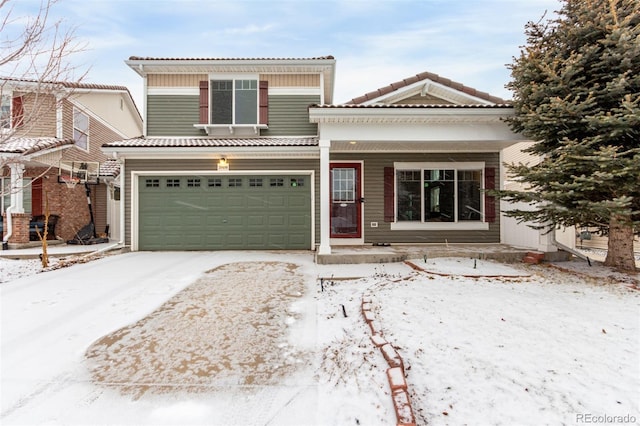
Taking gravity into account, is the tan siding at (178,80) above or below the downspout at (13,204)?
above

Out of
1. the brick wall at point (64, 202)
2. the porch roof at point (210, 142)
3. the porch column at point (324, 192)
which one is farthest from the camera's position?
the brick wall at point (64, 202)

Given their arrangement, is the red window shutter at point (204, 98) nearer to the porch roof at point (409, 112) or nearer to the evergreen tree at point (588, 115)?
the porch roof at point (409, 112)

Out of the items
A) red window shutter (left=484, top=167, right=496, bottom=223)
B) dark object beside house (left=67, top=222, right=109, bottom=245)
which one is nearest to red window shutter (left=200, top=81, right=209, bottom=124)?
dark object beside house (left=67, top=222, right=109, bottom=245)

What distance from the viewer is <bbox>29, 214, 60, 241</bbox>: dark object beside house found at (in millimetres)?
9664

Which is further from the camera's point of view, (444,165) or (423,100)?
(423,100)

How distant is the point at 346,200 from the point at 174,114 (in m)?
5.84

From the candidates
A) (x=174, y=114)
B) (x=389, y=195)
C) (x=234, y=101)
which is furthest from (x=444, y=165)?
(x=174, y=114)

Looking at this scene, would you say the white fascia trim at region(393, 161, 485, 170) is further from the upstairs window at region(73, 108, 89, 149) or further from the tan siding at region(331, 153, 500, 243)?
the upstairs window at region(73, 108, 89, 149)

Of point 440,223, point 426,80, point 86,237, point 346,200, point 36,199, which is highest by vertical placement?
point 426,80

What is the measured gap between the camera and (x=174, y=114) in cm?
898

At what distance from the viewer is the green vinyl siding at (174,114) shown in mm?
8930

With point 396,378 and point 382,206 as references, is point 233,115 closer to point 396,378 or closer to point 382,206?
Result: point 382,206

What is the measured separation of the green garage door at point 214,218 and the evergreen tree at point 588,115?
545 cm

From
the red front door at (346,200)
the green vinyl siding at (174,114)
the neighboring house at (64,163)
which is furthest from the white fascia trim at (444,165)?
the neighboring house at (64,163)
